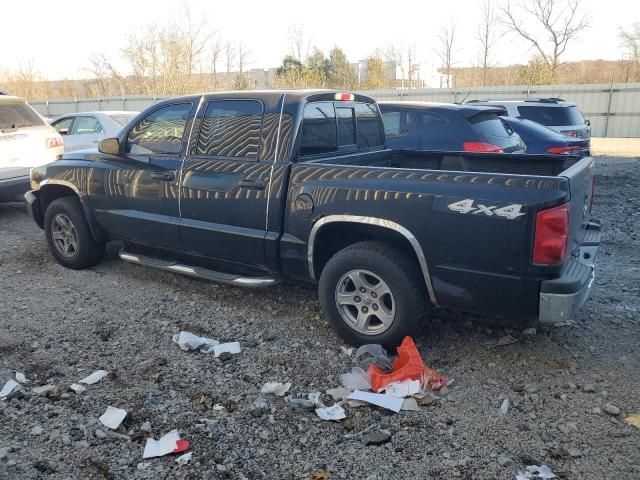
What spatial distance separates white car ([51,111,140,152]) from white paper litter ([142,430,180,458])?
8794mm

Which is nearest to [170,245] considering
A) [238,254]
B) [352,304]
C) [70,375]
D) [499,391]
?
[238,254]

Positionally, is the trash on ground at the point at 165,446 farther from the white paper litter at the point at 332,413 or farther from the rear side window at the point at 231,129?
the rear side window at the point at 231,129

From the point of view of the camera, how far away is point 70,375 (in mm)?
3811

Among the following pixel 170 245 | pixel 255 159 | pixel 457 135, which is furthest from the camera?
pixel 457 135

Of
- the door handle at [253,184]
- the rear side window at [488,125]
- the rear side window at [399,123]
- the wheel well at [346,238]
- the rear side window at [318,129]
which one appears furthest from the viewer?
the rear side window at [399,123]

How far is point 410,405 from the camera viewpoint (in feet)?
11.2

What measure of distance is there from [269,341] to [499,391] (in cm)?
170

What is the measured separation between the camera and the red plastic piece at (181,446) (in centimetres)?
299

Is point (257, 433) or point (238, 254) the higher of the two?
point (238, 254)

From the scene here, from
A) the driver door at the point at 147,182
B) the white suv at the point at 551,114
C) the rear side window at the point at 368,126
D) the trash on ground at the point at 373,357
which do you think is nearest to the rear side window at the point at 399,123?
the rear side window at the point at 368,126

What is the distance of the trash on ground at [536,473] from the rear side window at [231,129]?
2.91 m

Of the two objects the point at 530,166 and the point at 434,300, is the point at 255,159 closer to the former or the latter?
the point at 434,300

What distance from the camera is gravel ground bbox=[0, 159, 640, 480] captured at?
9.57 ft

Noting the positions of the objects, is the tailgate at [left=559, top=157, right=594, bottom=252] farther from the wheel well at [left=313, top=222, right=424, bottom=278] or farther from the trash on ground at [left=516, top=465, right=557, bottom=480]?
the trash on ground at [left=516, top=465, right=557, bottom=480]
